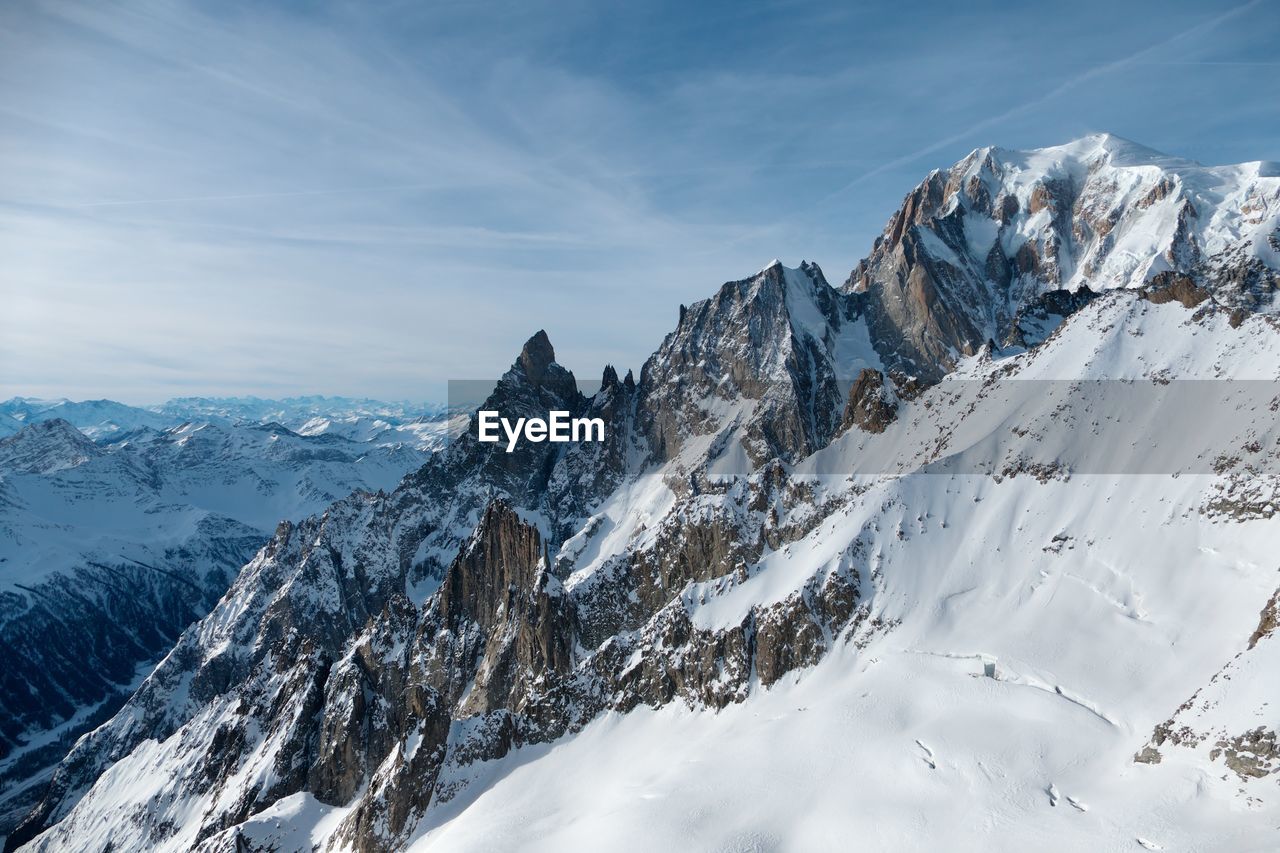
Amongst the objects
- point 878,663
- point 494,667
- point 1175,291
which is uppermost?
point 1175,291

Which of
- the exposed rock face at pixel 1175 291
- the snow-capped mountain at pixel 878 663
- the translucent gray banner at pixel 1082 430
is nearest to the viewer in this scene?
the snow-capped mountain at pixel 878 663

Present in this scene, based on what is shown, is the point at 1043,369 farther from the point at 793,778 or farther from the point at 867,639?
the point at 793,778

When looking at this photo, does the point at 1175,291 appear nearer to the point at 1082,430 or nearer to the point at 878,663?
the point at 1082,430

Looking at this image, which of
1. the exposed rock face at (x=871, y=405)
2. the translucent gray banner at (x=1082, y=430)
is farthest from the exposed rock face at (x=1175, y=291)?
the exposed rock face at (x=871, y=405)

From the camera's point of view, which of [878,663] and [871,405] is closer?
[878,663]

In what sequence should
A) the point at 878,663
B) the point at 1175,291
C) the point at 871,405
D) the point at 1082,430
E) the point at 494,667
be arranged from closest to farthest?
the point at 878,663, the point at 1082,430, the point at 1175,291, the point at 494,667, the point at 871,405

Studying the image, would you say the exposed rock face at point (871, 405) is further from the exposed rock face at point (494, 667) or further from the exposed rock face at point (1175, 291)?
the exposed rock face at point (1175, 291)

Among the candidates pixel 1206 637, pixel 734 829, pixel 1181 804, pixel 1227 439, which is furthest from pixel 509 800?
pixel 1227 439

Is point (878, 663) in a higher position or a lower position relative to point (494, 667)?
higher

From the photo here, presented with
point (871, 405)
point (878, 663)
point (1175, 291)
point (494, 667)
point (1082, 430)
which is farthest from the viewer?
point (871, 405)

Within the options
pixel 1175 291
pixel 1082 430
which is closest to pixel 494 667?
pixel 1082 430

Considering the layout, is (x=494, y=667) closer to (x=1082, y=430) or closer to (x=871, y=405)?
(x=871, y=405)

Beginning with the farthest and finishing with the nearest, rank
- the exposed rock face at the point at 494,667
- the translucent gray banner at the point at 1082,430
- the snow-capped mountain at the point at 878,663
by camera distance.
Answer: the exposed rock face at the point at 494,667
the translucent gray banner at the point at 1082,430
the snow-capped mountain at the point at 878,663
